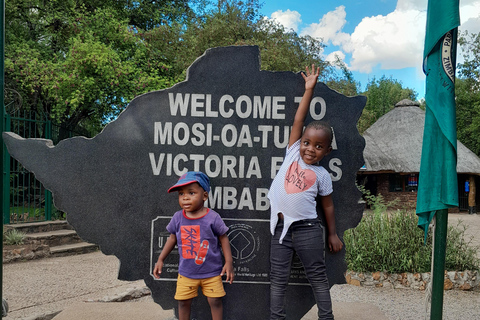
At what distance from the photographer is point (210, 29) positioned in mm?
12633

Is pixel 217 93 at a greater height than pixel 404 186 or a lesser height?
greater

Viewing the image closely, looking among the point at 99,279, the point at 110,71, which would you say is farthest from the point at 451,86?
the point at 110,71

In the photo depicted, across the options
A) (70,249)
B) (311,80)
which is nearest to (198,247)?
(311,80)

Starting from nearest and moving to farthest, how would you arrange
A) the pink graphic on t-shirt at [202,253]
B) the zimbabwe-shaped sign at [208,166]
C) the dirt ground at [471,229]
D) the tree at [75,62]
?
the pink graphic on t-shirt at [202,253] < the zimbabwe-shaped sign at [208,166] < the dirt ground at [471,229] < the tree at [75,62]

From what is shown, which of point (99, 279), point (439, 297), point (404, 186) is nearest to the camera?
point (439, 297)

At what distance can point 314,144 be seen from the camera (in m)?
2.84

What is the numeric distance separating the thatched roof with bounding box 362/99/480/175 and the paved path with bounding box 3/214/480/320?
12775 millimetres

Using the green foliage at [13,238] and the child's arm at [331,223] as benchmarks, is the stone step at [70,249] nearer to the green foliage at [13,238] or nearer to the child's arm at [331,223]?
the green foliage at [13,238]

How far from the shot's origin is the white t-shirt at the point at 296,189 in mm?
2805

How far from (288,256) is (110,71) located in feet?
25.6

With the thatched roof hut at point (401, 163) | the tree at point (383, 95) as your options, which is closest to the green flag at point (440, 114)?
the thatched roof hut at point (401, 163)

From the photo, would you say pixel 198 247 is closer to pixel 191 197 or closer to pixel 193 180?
pixel 191 197

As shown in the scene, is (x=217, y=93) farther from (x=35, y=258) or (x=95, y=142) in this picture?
(x=35, y=258)

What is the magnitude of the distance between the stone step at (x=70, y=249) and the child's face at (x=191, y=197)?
576 cm
